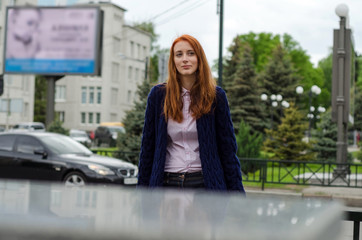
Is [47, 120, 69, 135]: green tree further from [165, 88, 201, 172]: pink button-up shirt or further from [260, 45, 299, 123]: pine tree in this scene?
[260, 45, 299, 123]: pine tree

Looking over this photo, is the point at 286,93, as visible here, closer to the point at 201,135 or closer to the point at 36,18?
the point at 36,18

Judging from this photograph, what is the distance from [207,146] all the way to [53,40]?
25581 mm

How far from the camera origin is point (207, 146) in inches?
124

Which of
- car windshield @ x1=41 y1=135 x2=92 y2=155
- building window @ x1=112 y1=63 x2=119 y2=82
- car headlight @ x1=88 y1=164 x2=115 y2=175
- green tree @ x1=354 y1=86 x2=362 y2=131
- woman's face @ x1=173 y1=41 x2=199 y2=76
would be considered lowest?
car headlight @ x1=88 y1=164 x2=115 y2=175

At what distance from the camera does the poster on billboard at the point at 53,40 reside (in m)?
26.3

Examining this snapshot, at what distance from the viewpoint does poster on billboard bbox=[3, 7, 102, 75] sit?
26312 mm

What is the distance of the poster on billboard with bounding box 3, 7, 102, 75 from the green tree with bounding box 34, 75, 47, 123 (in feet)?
149

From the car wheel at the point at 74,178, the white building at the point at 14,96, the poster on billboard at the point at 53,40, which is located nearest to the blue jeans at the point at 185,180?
the car wheel at the point at 74,178

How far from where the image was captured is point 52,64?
88.3ft

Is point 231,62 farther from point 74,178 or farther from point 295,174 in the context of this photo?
point 74,178

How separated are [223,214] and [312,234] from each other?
180 millimetres

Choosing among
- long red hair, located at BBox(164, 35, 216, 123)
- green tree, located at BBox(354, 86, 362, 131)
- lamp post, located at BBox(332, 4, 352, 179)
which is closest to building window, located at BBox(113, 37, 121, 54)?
green tree, located at BBox(354, 86, 362, 131)

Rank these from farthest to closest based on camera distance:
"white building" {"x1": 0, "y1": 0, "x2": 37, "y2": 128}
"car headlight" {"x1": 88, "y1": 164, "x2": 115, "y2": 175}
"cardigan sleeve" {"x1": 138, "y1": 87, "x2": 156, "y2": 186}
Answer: "white building" {"x1": 0, "y1": 0, "x2": 37, "y2": 128}
"car headlight" {"x1": 88, "y1": 164, "x2": 115, "y2": 175}
"cardigan sleeve" {"x1": 138, "y1": 87, "x2": 156, "y2": 186}

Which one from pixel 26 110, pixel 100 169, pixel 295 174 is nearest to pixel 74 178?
pixel 100 169
